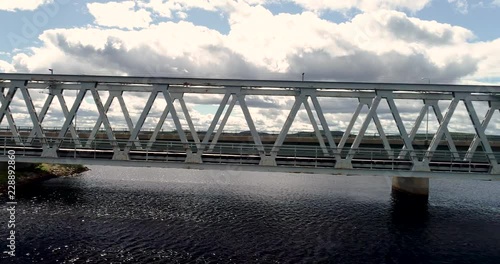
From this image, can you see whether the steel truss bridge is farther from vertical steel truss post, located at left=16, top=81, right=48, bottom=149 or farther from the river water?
the river water

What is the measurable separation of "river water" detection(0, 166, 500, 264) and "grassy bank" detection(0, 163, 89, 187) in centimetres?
→ 291

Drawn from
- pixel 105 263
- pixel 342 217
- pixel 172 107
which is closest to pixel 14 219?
pixel 105 263

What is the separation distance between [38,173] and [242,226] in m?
34.5

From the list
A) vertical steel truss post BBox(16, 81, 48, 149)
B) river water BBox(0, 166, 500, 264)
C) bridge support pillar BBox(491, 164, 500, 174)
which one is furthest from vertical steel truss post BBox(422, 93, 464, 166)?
vertical steel truss post BBox(16, 81, 48, 149)

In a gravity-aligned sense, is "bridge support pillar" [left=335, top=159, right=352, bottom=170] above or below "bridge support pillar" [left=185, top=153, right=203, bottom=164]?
above

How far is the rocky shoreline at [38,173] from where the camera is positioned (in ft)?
128

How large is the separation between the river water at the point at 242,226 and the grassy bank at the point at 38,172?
2.91 metres

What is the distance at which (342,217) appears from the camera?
2761 cm

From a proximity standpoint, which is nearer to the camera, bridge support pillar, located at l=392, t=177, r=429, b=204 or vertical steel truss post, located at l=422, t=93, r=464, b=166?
vertical steel truss post, located at l=422, t=93, r=464, b=166

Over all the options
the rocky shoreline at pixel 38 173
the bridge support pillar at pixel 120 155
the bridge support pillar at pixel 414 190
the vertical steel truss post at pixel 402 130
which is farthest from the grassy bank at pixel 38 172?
the bridge support pillar at pixel 414 190

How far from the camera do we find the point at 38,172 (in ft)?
147

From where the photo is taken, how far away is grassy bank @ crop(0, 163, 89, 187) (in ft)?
130

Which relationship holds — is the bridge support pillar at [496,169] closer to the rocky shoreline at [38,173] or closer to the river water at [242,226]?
the river water at [242,226]

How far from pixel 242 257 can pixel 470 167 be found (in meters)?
17.6
